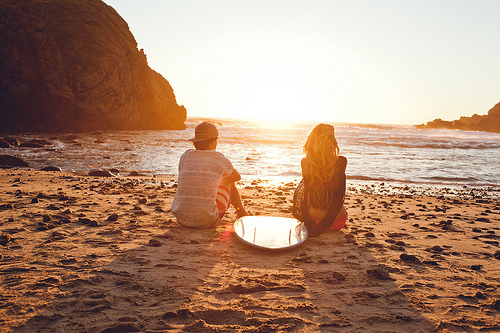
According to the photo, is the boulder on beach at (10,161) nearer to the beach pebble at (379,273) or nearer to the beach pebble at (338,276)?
the beach pebble at (338,276)

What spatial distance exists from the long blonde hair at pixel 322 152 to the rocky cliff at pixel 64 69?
34.5m

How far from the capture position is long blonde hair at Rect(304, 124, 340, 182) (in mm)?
4746

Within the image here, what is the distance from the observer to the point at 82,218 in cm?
528

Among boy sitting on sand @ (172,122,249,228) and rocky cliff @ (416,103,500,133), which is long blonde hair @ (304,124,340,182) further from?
rocky cliff @ (416,103,500,133)

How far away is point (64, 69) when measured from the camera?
33.3m

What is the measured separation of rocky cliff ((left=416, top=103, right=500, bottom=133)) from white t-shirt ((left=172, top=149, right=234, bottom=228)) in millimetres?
112332

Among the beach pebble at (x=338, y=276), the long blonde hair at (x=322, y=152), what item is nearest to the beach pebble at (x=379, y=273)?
the beach pebble at (x=338, y=276)

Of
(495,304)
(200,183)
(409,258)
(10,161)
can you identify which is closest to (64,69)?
(10,161)

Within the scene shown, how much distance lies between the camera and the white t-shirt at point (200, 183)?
15.6 ft

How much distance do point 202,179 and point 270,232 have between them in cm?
126

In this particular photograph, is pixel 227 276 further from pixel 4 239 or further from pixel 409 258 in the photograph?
pixel 4 239

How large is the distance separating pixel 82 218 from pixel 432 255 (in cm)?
528

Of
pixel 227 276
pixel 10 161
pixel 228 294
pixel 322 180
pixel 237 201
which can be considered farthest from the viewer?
pixel 10 161

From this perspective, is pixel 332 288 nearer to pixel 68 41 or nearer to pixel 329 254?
pixel 329 254
